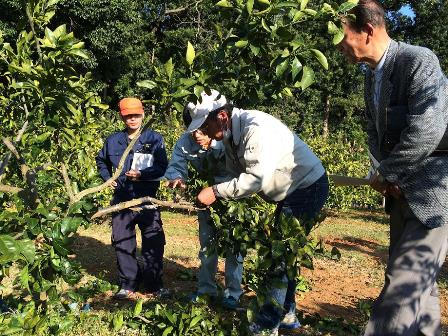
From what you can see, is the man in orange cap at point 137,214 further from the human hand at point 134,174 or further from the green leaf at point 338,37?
the green leaf at point 338,37

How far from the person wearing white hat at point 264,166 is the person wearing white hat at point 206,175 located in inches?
4.3

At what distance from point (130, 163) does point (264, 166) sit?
5.95 feet

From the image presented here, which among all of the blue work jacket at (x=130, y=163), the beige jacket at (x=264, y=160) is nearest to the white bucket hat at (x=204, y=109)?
the beige jacket at (x=264, y=160)

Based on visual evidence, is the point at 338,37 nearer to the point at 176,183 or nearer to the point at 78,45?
the point at 78,45

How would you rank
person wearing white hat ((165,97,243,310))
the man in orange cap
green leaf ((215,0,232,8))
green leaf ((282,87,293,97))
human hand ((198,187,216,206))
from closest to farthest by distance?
green leaf ((215,0,232,8)), green leaf ((282,87,293,97)), human hand ((198,187,216,206)), person wearing white hat ((165,97,243,310)), the man in orange cap

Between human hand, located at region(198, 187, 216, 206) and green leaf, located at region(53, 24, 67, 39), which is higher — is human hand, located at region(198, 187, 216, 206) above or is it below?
below

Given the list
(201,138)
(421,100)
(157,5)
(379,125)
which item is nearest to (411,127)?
(421,100)

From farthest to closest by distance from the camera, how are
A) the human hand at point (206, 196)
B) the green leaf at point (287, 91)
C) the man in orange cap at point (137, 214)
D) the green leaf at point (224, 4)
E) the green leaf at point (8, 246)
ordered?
the man in orange cap at point (137, 214) → the human hand at point (206, 196) → the green leaf at point (287, 91) → the green leaf at point (224, 4) → the green leaf at point (8, 246)

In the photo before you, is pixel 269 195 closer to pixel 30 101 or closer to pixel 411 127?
pixel 411 127

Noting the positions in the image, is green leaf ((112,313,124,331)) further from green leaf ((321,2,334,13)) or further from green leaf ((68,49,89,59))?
green leaf ((321,2,334,13))

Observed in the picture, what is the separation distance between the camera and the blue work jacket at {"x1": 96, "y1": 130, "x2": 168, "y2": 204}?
4.18 metres

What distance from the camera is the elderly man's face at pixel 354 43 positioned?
7.07 ft

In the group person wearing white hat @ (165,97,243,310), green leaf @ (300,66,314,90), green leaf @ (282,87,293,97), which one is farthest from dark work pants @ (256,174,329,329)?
green leaf @ (300,66,314,90)

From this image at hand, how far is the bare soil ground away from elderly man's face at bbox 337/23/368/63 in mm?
1073
